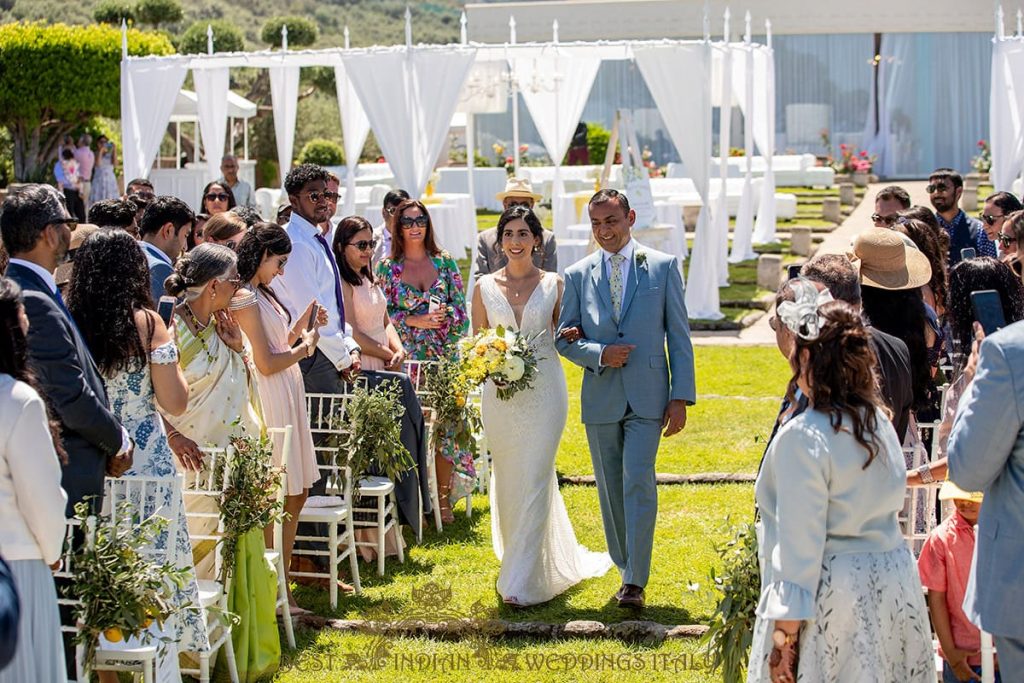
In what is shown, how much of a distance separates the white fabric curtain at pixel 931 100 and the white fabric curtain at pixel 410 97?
26.9m

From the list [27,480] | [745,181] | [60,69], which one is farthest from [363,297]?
[60,69]

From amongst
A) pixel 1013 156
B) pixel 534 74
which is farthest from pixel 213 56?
pixel 1013 156

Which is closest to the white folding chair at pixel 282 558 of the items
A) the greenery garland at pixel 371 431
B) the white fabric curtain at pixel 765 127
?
the greenery garland at pixel 371 431

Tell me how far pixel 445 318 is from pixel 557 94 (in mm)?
13241

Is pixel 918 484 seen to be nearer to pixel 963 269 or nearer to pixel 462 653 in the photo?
pixel 963 269

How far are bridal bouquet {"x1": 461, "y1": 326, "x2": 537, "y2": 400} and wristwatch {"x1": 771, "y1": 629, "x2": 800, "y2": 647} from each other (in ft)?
9.38

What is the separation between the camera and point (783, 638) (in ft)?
12.0

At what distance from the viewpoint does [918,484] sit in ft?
15.0

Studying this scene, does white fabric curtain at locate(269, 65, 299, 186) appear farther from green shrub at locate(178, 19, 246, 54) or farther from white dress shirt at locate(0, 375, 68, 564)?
green shrub at locate(178, 19, 246, 54)

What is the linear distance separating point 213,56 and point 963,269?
14.1 metres

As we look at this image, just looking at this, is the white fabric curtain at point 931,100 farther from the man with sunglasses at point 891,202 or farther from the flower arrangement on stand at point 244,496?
the flower arrangement on stand at point 244,496

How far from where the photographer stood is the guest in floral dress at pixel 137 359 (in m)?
4.86

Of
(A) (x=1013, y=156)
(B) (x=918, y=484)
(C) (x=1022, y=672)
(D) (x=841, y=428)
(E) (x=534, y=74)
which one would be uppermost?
(E) (x=534, y=74)

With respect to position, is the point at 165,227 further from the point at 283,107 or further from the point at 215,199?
the point at 283,107
